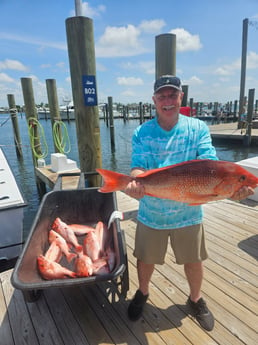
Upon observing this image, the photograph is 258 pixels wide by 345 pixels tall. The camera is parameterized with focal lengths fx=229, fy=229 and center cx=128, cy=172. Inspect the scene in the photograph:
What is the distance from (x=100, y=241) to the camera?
264 cm

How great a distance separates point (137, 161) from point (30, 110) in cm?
854

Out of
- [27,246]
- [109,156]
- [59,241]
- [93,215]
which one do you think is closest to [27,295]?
[27,246]

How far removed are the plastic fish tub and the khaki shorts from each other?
0.67ft

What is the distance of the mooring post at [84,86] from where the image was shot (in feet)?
11.0

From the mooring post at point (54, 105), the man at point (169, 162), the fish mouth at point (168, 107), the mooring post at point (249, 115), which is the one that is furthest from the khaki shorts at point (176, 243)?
the mooring post at point (249, 115)

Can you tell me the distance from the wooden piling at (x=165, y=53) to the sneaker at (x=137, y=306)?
9.96ft

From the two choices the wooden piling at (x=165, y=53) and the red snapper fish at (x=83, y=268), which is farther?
the wooden piling at (x=165, y=53)

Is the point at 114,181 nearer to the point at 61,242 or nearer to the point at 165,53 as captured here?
the point at 61,242

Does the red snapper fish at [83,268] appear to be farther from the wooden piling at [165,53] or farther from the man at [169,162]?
the wooden piling at [165,53]

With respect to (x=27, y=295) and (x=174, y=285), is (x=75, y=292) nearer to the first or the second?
(x=27, y=295)

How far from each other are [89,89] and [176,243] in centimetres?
274

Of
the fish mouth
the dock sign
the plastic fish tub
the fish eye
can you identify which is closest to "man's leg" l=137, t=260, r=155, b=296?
the plastic fish tub

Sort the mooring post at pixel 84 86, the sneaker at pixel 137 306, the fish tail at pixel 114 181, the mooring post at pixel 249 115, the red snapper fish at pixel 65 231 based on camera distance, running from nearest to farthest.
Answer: the fish tail at pixel 114 181, the sneaker at pixel 137 306, the red snapper fish at pixel 65 231, the mooring post at pixel 84 86, the mooring post at pixel 249 115

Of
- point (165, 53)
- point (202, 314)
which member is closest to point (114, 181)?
point (202, 314)
